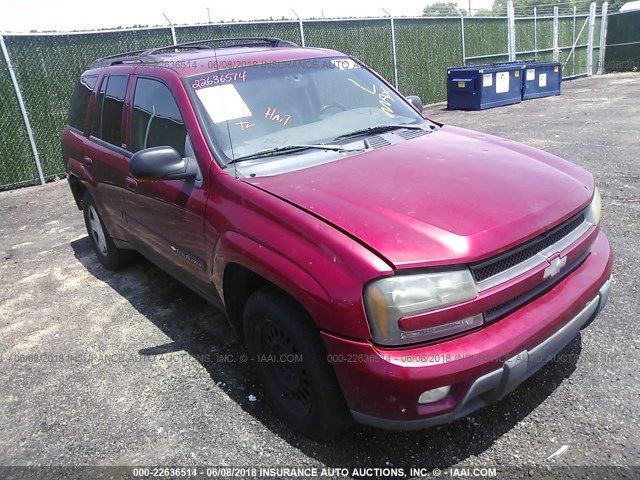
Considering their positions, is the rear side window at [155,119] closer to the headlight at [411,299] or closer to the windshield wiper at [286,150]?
the windshield wiper at [286,150]

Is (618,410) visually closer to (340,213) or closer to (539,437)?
(539,437)

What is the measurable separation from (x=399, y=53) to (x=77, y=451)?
529 inches

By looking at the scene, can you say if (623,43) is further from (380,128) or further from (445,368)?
(445,368)

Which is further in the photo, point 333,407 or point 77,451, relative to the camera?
point 77,451

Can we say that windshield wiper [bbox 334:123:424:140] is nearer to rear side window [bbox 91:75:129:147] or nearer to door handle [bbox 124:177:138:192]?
door handle [bbox 124:177:138:192]

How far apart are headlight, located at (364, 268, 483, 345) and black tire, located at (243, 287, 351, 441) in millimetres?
378

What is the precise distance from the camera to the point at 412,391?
2029 millimetres

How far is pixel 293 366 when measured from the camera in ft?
8.34

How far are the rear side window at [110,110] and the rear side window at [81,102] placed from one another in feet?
0.96

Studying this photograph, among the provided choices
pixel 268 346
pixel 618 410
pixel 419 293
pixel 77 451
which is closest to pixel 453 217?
pixel 419 293

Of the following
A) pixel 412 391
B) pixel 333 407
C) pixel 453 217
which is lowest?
pixel 333 407

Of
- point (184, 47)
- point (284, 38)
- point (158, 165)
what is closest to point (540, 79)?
point (284, 38)

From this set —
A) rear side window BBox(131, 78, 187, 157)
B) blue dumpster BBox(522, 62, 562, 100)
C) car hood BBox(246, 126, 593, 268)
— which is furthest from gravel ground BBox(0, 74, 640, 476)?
blue dumpster BBox(522, 62, 562, 100)

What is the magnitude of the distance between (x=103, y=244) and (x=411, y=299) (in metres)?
3.84
